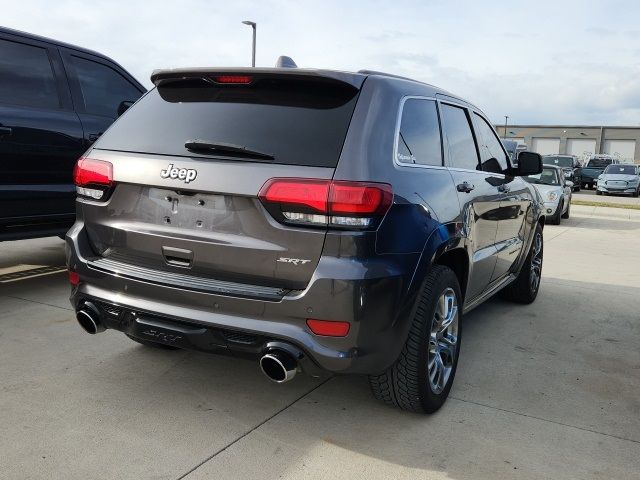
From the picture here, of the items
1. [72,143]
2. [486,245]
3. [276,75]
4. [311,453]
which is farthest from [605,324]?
[72,143]

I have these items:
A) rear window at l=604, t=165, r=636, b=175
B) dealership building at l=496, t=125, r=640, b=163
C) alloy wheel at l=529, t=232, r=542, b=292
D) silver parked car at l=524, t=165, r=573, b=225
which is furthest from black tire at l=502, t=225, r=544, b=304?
dealership building at l=496, t=125, r=640, b=163

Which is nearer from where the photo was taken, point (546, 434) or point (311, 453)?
point (311, 453)

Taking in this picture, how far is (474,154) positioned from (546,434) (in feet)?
6.03

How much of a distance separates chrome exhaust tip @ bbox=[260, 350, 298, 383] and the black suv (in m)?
2.99

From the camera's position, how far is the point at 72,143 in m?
5.02

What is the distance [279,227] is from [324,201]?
0.23m

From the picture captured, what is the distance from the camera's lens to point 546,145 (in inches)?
2793

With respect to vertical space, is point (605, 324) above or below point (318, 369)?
below

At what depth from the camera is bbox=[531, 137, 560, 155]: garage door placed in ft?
231

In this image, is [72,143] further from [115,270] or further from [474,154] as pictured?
[474,154]

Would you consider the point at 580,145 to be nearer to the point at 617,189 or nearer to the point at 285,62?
the point at 617,189

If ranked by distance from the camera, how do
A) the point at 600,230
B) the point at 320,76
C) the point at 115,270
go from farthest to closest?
the point at 600,230 < the point at 115,270 < the point at 320,76

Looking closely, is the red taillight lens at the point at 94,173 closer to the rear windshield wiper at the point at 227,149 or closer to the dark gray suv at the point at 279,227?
the dark gray suv at the point at 279,227

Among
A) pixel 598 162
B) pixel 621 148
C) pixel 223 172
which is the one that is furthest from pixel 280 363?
pixel 621 148
